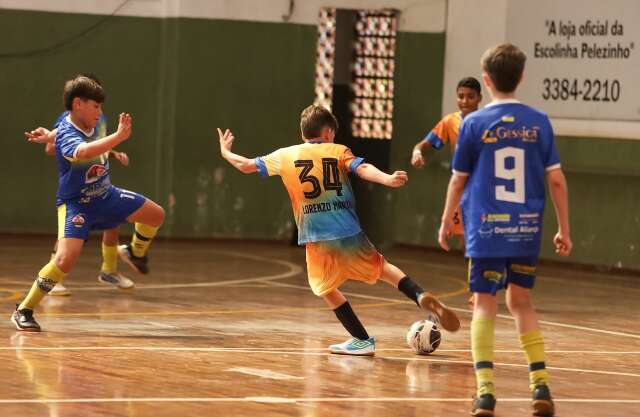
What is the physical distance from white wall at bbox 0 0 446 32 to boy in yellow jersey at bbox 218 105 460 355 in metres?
8.87

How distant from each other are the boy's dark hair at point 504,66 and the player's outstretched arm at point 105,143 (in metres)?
2.76

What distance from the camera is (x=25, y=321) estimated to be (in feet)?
30.4

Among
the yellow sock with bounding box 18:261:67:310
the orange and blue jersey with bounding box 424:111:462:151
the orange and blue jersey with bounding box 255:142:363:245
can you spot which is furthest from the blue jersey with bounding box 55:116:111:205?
the orange and blue jersey with bounding box 424:111:462:151

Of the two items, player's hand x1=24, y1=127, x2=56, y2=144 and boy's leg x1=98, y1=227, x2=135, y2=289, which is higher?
player's hand x1=24, y1=127, x2=56, y2=144

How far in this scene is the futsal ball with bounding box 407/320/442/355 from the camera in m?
8.80

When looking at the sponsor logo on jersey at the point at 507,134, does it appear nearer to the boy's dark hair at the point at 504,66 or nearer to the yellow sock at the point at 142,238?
the boy's dark hair at the point at 504,66

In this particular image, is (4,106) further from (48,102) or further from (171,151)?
(171,151)

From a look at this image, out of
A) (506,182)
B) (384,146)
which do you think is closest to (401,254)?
(384,146)

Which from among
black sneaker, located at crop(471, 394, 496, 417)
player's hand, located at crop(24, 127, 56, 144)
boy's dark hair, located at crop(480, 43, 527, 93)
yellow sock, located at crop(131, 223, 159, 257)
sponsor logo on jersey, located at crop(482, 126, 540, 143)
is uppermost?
boy's dark hair, located at crop(480, 43, 527, 93)

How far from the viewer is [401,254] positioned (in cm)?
1705

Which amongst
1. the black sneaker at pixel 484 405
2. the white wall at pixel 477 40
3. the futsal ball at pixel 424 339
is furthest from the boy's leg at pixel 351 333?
the white wall at pixel 477 40

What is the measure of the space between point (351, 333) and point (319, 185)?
97 centimetres

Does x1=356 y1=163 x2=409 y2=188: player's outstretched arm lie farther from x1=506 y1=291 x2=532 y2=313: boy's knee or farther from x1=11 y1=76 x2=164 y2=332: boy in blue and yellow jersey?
x1=11 y1=76 x2=164 y2=332: boy in blue and yellow jersey

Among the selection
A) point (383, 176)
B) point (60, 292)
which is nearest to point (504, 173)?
point (383, 176)
